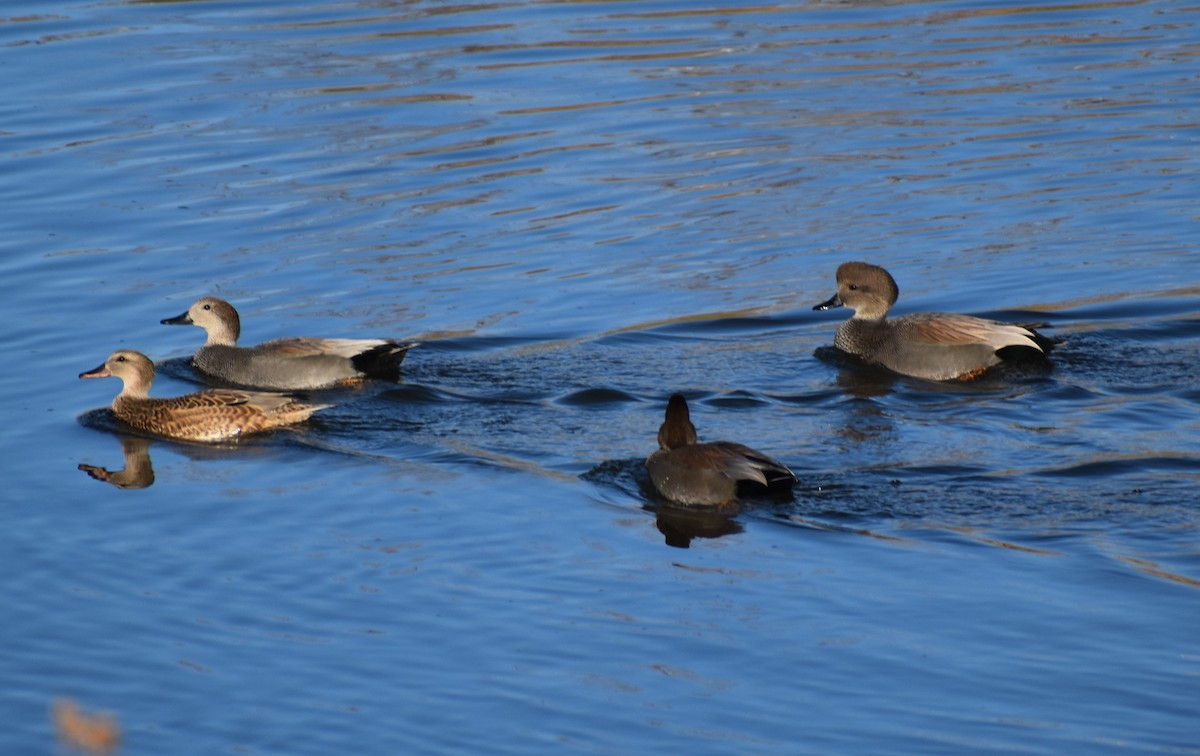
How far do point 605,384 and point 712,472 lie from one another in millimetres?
2265

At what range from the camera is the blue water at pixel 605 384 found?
7.15m

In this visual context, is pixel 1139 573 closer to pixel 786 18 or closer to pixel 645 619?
pixel 645 619

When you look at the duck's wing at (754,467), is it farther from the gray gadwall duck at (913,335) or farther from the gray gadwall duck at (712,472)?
the gray gadwall duck at (913,335)

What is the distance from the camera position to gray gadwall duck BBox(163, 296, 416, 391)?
38.2 feet

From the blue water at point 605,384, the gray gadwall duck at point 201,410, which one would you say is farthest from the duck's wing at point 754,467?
the gray gadwall duck at point 201,410

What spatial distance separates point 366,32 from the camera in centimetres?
2222

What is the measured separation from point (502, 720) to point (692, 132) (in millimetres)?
11947

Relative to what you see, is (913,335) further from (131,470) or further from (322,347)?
(131,470)

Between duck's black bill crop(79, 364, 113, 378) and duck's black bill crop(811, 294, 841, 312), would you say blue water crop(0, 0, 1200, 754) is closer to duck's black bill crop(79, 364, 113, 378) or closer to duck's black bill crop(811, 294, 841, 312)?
duck's black bill crop(79, 364, 113, 378)

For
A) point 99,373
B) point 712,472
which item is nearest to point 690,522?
point 712,472

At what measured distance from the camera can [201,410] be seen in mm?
11039

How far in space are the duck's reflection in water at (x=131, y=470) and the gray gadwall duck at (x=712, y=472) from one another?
3018 millimetres

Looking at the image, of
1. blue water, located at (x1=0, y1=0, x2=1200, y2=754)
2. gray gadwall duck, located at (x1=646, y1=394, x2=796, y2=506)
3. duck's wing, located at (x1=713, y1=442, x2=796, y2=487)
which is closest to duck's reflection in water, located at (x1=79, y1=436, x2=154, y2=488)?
blue water, located at (x1=0, y1=0, x2=1200, y2=754)

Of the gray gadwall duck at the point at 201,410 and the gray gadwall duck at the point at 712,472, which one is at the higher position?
the gray gadwall duck at the point at 201,410
